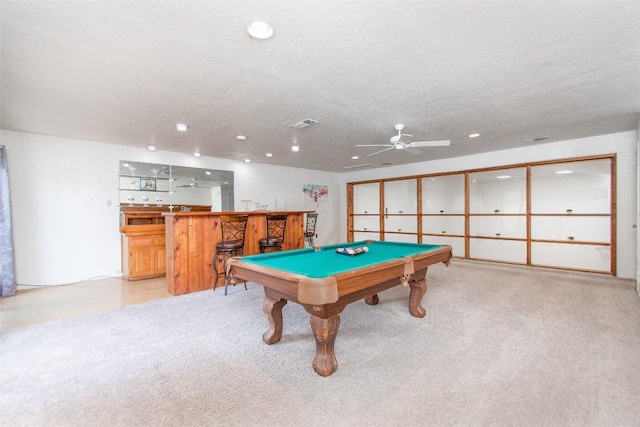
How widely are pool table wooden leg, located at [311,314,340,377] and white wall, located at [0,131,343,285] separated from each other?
4737 millimetres

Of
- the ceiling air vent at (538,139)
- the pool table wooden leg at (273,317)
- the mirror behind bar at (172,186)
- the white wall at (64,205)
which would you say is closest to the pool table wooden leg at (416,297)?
the pool table wooden leg at (273,317)

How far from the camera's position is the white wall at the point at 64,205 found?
425 centimetres

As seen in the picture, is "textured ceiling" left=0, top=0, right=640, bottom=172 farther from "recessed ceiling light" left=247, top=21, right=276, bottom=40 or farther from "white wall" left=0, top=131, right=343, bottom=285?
"white wall" left=0, top=131, right=343, bottom=285

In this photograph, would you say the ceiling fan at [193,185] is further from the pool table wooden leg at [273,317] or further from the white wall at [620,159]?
the white wall at [620,159]

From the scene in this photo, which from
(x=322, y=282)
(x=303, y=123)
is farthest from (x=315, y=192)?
(x=322, y=282)

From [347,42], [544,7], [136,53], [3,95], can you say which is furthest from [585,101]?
[3,95]

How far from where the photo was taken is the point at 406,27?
190cm

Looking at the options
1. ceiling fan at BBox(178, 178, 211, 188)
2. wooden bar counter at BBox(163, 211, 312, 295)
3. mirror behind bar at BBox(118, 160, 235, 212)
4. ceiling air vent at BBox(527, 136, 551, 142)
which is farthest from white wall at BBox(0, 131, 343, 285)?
ceiling air vent at BBox(527, 136, 551, 142)

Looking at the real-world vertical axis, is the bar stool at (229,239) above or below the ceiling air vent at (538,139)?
below

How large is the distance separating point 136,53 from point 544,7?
114 inches

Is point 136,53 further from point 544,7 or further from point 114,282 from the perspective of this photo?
point 114,282

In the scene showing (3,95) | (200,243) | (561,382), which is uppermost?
(3,95)

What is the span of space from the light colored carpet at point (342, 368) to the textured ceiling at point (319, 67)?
96.4 inches

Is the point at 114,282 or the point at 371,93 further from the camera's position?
the point at 114,282
